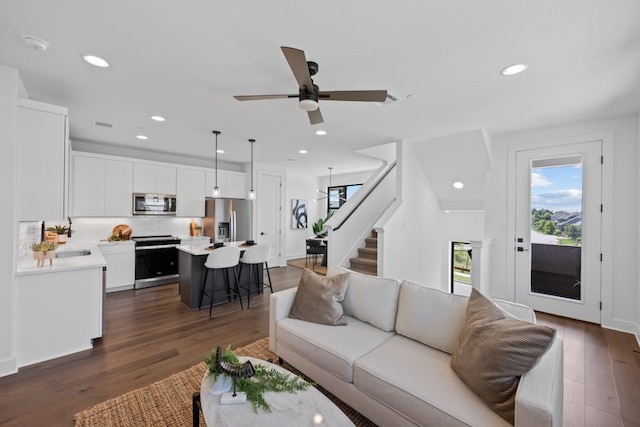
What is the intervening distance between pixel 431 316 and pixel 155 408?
2.08 metres

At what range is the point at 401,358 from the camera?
1.82 metres

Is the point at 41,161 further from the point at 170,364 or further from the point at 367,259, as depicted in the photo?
the point at 367,259

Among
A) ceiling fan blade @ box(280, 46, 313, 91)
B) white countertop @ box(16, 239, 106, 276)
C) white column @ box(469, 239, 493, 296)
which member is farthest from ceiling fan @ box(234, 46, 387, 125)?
white column @ box(469, 239, 493, 296)

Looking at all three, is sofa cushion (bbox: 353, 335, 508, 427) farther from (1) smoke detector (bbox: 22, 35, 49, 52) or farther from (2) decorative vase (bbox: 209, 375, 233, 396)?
(1) smoke detector (bbox: 22, 35, 49, 52)

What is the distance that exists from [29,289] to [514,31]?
14.5ft

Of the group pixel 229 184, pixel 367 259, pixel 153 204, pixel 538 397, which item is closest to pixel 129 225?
pixel 153 204

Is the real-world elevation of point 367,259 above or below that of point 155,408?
above

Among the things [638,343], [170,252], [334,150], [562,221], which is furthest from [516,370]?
[170,252]

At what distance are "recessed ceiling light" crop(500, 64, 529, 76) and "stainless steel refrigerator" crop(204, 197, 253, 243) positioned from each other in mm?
5275

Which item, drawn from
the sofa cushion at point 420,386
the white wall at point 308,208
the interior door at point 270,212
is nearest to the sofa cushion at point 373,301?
the sofa cushion at point 420,386

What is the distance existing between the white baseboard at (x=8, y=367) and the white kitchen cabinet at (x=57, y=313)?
0.26 feet

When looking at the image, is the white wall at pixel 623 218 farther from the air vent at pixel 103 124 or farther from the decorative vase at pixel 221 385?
the air vent at pixel 103 124

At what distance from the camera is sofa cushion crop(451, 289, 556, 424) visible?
4.35 feet

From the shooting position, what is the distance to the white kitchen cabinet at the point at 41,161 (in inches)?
97.1
